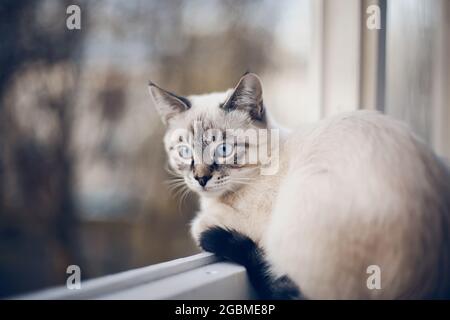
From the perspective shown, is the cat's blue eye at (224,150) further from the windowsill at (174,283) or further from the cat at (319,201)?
the windowsill at (174,283)

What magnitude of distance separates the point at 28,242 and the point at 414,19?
1.50m

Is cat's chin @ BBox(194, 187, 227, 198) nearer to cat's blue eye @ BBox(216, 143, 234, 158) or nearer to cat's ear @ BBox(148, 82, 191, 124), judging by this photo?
cat's blue eye @ BBox(216, 143, 234, 158)

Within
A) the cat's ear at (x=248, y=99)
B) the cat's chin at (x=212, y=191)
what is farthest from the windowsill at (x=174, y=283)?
the cat's ear at (x=248, y=99)

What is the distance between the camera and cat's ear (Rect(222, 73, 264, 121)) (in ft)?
3.93

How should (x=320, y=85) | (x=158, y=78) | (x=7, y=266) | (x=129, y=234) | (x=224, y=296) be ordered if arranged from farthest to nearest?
(x=320, y=85), (x=158, y=78), (x=129, y=234), (x=224, y=296), (x=7, y=266)

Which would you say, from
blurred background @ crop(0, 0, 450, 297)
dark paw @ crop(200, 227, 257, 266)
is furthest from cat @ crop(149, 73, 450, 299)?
blurred background @ crop(0, 0, 450, 297)

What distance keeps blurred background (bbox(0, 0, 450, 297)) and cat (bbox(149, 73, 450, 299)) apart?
141 mm

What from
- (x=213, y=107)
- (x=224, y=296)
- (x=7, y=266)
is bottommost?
(x=224, y=296)

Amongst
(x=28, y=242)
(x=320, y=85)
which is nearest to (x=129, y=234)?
(x=28, y=242)

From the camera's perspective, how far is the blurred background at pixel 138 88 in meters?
0.98

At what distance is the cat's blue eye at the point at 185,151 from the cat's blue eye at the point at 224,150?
87mm

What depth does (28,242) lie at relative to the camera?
97 centimetres

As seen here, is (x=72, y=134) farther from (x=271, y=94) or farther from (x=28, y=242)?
(x=271, y=94)
